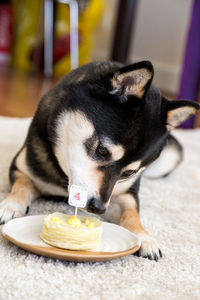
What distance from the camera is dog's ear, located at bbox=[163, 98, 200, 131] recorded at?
1413mm

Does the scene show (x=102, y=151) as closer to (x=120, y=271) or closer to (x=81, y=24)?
(x=120, y=271)

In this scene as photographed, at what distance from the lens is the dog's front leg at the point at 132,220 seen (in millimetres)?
1258

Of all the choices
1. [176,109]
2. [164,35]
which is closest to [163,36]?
[164,35]

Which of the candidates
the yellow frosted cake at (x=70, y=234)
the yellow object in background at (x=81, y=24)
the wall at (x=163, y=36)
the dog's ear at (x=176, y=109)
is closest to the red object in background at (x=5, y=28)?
the yellow object in background at (x=81, y=24)

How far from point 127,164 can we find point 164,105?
25cm

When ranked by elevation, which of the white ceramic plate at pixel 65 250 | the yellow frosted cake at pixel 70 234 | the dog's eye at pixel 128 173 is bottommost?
the white ceramic plate at pixel 65 250

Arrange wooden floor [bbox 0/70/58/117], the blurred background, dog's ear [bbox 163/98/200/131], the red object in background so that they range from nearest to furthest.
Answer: dog's ear [bbox 163/98/200/131] → wooden floor [bbox 0/70/58/117] → the blurred background → the red object in background

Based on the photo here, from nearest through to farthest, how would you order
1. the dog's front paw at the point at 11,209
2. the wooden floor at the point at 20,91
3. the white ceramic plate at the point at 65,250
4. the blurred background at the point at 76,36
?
the white ceramic plate at the point at 65,250 → the dog's front paw at the point at 11,209 → the wooden floor at the point at 20,91 → the blurred background at the point at 76,36

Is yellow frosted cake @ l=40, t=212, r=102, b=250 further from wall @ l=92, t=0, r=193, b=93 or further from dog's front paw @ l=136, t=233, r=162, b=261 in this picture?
wall @ l=92, t=0, r=193, b=93

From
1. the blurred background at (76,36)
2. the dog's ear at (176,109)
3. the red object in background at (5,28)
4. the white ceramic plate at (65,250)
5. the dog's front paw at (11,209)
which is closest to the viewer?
the white ceramic plate at (65,250)

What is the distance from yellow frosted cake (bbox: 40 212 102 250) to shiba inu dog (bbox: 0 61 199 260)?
9 centimetres

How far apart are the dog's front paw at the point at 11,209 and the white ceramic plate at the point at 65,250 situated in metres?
0.09

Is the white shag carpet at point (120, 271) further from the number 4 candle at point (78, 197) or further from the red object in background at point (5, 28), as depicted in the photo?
the red object in background at point (5, 28)

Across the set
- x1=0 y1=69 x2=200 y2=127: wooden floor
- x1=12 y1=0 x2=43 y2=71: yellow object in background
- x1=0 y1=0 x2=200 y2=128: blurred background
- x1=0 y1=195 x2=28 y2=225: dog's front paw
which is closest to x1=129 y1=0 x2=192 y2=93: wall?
x1=0 y1=0 x2=200 y2=128: blurred background
